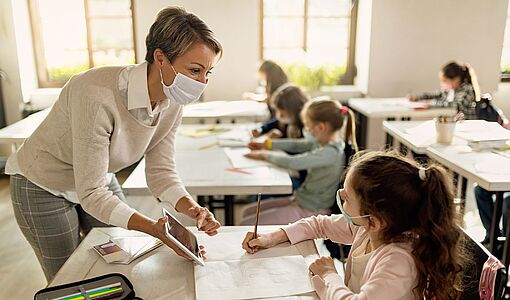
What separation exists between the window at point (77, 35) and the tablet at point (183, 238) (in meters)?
3.71

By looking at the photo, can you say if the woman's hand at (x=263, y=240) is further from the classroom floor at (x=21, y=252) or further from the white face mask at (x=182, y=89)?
the classroom floor at (x=21, y=252)

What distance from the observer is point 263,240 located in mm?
1330

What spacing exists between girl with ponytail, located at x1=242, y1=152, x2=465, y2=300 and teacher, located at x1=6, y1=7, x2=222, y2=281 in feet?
1.40

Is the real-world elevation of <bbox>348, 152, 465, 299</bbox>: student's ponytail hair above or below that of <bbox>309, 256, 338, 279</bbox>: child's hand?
above

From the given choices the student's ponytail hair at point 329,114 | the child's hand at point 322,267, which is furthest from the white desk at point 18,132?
the child's hand at point 322,267

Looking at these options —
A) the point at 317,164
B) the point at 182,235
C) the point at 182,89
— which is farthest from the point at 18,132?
the point at 182,235

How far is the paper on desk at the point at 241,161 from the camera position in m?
2.39

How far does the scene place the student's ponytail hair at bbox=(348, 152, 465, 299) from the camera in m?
1.07

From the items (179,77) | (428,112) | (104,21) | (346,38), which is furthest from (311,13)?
(179,77)

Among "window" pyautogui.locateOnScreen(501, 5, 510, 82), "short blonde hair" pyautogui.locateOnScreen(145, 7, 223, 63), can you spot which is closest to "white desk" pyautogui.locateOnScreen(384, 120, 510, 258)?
"short blonde hair" pyautogui.locateOnScreen(145, 7, 223, 63)

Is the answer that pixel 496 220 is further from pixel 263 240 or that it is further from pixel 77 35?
pixel 77 35

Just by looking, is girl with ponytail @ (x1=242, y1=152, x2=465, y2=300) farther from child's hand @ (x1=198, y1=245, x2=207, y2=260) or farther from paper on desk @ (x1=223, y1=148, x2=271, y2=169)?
paper on desk @ (x1=223, y1=148, x2=271, y2=169)

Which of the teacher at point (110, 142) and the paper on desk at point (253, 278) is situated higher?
the teacher at point (110, 142)

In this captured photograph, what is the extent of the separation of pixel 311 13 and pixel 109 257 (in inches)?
156
